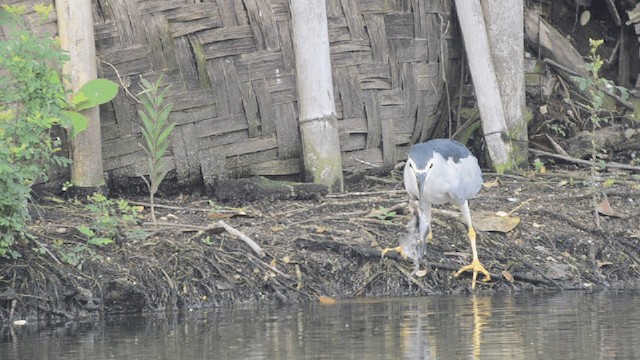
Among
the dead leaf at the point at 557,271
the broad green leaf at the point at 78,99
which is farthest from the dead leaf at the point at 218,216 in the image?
the dead leaf at the point at 557,271

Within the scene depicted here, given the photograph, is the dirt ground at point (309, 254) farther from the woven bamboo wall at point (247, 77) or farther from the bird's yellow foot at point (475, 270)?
the woven bamboo wall at point (247, 77)

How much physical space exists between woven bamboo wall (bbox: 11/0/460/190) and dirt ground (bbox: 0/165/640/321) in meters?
0.40

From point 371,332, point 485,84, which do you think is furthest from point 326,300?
point 485,84

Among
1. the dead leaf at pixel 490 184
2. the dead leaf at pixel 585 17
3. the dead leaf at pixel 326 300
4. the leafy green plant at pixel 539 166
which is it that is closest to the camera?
the dead leaf at pixel 326 300

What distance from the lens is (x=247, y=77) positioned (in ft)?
31.7

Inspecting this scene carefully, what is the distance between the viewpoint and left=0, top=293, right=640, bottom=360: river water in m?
6.18

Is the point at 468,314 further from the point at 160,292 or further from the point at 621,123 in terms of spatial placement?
the point at 621,123

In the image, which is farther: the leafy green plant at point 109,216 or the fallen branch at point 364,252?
the fallen branch at point 364,252

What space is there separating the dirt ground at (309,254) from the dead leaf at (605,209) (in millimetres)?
34

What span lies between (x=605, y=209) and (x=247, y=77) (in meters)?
2.79

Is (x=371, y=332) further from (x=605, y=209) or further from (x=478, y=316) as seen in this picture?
(x=605, y=209)

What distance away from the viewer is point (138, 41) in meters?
9.34

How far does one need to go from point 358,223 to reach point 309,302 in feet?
3.51

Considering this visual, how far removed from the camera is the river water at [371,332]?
6184mm
